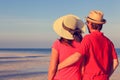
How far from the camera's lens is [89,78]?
5.22 m

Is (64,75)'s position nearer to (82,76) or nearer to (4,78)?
(82,76)

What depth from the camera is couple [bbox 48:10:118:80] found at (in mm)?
5215

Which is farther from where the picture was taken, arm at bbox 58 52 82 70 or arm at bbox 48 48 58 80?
arm at bbox 48 48 58 80

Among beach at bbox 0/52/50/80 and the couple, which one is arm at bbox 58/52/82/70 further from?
beach at bbox 0/52/50/80

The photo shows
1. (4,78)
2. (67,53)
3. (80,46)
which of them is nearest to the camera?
(80,46)

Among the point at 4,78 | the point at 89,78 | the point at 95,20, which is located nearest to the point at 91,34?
the point at 95,20

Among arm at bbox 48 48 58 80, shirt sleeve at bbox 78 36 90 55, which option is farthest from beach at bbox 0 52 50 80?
shirt sleeve at bbox 78 36 90 55

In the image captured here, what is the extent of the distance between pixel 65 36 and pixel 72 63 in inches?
15.4

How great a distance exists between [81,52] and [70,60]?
0.19 meters

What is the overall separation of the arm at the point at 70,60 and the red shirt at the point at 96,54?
0.08 metres

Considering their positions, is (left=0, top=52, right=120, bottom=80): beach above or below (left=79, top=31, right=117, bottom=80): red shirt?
below

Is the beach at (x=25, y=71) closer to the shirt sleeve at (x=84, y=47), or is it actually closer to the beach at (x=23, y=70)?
the beach at (x=23, y=70)

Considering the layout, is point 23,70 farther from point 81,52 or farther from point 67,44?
point 81,52

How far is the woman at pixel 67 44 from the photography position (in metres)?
5.36
